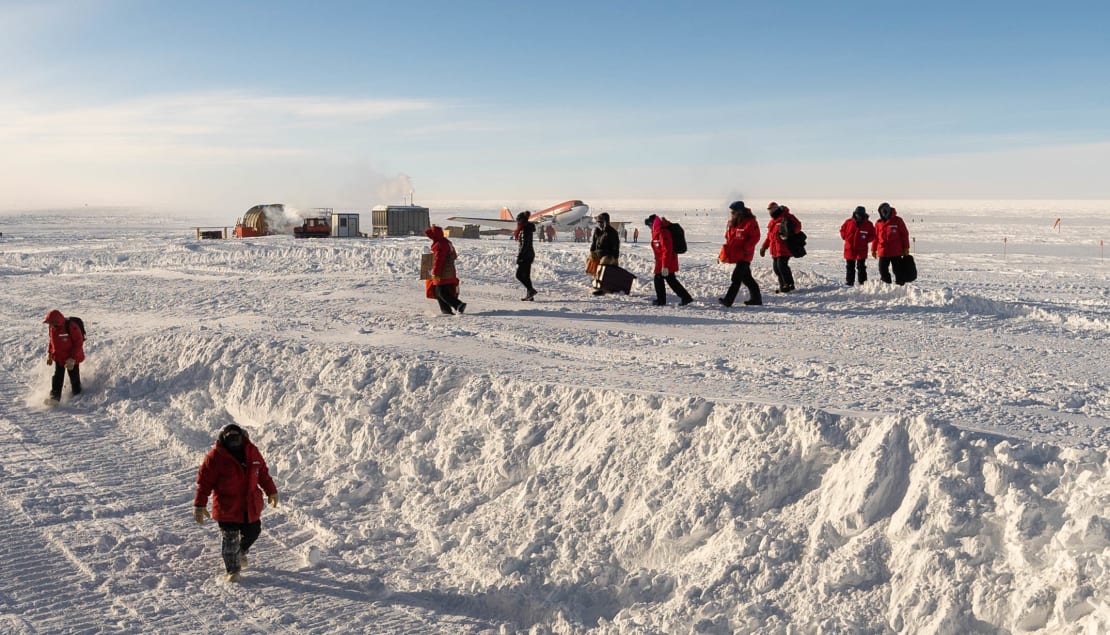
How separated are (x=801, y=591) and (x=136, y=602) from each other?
206 inches

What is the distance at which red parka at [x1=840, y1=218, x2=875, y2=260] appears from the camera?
1571cm

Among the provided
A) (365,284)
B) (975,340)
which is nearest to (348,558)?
(975,340)

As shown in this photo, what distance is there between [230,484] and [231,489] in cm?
5

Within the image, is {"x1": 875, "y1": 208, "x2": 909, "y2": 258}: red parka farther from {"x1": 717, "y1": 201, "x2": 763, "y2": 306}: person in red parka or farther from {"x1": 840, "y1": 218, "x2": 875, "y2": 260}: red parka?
{"x1": 717, "y1": 201, "x2": 763, "y2": 306}: person in red parka

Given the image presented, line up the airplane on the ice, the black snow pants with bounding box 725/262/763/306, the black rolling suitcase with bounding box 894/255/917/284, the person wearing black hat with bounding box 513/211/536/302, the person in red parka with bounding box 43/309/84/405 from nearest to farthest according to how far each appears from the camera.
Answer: the person in red parka with bounding box 43/309/84/405, the black snow pants with bounding box 725/262/763/306, the person wearing black hat with bounding box 513/211/536/302, the black rolling suitcase with bounding box 894/255/917/284, the airplane on the ice

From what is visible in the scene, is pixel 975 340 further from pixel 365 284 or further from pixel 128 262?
pixel 128 262

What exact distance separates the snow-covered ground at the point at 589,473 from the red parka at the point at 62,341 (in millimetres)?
697

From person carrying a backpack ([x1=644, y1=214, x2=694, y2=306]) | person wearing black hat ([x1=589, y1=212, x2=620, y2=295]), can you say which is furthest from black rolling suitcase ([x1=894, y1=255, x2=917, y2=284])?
person wearing black hat ([x1=589, y1=212, x2=620, y2=295])

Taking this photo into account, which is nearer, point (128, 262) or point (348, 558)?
point (348, 558)

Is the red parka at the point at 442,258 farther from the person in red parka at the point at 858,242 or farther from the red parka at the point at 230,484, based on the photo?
the person in red parka at the point at 858,242

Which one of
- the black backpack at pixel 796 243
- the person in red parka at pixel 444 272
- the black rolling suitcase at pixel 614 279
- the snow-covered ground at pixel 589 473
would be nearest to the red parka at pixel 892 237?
the snow-covered ground at pixel 589 473

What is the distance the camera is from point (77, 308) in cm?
1728

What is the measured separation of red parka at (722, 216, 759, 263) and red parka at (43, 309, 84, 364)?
10055 millimetres

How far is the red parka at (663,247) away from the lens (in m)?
13.5
